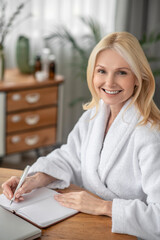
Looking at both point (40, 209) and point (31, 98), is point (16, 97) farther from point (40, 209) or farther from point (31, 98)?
point (40, 209)

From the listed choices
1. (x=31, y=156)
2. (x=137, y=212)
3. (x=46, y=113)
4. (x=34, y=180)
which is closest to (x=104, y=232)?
(x=137, y=212)

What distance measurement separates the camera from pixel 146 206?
1.42 m

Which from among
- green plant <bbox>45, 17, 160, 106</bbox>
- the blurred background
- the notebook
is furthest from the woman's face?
the blurred background

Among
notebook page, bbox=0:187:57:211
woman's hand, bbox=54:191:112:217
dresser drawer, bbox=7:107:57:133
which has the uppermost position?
woman's hand, bbox=54:191:112:217

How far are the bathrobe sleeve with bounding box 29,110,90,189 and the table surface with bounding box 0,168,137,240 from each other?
283 mm

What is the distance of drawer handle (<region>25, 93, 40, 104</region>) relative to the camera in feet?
10.6

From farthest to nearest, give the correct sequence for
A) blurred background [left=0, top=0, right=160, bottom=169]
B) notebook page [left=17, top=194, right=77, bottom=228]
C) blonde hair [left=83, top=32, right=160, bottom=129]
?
blurred background [left=0, top=0, right=160, bottom=169] < blonde hair [left=83, top=32, right=160, bottom=129] < notebook page [left=17, top=194, right=77, bottom=228]

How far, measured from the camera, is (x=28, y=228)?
4.25 feet

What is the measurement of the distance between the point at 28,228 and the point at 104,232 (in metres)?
0.26

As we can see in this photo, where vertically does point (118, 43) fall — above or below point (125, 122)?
above

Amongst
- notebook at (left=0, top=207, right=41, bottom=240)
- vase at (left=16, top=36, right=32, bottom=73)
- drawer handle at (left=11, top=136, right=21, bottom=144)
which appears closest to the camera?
notebook at (left=0, top=207, right=41, bottom=240)

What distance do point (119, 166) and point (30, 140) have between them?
183 centimetres

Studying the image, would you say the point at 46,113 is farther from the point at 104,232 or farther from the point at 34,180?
the point at 104,232

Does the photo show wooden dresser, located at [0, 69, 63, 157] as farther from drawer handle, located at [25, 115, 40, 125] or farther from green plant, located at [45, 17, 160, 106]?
green plant, located at [45, 17, 160, 106]
